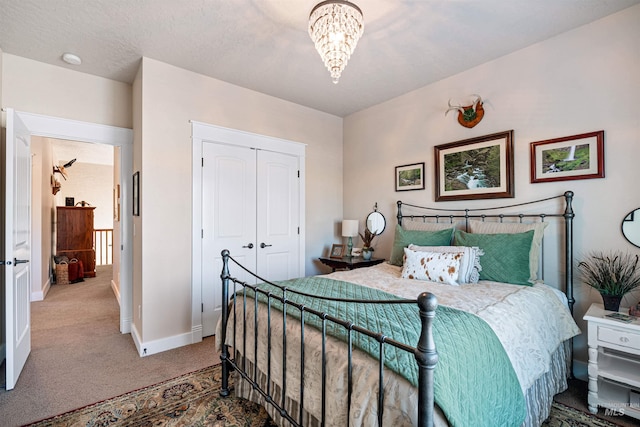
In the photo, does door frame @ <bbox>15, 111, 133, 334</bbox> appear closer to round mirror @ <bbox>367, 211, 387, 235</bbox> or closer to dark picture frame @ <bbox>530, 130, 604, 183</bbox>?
round mirror @ <bbox>367, 211, 387, 235</bbox>

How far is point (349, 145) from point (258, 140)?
138 centimetres

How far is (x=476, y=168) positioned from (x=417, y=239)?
0.90m

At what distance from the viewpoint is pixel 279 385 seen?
65.1 inches

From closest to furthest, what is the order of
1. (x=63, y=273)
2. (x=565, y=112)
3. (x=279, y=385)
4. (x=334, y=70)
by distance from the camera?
(x=279, y=385), (x=334, y=70), (x=565, y=112), (x=63, y=273)

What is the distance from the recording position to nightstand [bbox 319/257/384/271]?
3574 mm

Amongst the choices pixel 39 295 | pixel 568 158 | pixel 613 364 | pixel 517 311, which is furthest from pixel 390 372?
pixel 39 295

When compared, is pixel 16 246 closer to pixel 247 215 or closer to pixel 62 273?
pixel 247 215

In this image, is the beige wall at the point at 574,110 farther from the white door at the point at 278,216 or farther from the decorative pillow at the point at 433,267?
the white door at the point at 278,216

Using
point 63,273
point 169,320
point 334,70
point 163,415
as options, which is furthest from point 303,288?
point 63,273

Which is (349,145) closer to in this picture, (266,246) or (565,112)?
(266,246)

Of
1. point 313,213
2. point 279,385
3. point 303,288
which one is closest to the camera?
point 279,385

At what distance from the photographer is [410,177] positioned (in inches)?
142

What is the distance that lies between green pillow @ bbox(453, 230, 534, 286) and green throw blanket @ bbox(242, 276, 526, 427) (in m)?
1.02

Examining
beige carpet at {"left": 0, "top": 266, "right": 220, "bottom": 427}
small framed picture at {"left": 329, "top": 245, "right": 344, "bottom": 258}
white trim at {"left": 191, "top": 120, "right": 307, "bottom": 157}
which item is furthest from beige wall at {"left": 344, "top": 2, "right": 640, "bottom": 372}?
beige carpet at {"left": 0, "top": 266, "right": 220, "bottom": 427}
